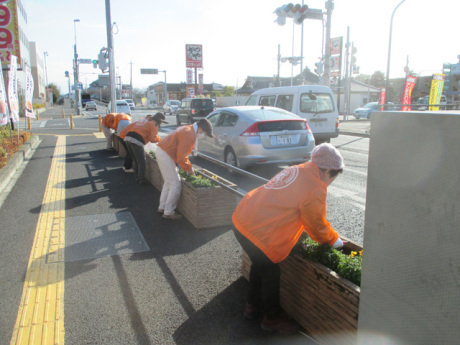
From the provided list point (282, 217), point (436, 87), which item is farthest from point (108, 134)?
point (436, 87)

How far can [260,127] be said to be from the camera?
8.65m

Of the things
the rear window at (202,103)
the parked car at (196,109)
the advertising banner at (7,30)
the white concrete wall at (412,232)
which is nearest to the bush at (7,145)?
the white concrete wall at (412,232)

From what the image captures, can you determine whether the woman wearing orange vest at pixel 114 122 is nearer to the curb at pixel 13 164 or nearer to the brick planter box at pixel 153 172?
the brick planter box at pixel 153 172

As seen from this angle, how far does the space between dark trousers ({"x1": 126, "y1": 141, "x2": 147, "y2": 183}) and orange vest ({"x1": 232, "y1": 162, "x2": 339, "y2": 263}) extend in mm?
5425

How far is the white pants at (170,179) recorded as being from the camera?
5738 millimetres

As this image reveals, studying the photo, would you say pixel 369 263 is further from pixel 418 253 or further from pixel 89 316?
pixel 89 316

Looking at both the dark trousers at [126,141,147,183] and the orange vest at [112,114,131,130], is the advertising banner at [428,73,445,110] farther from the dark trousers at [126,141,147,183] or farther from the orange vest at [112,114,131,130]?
the dark trousers at [126,141,147,183]

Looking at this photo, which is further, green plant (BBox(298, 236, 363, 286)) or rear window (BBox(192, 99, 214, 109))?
rear window (BBox(192, 99, 214, 109))

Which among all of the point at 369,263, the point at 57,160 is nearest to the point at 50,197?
the point at 57,160

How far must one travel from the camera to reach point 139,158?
8094 millimetres

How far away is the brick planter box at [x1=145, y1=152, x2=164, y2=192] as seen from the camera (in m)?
7.49

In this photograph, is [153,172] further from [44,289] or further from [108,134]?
[108,134]

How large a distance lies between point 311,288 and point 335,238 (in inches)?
16.5

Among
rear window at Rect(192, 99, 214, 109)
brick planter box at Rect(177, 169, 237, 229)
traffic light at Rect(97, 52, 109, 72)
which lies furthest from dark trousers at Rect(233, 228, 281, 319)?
rear window at Rect(192, 99, 214, 109)
